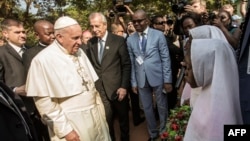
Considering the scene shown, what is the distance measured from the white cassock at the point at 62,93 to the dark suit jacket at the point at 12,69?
4.07 ft

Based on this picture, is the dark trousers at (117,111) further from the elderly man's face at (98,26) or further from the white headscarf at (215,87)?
the white headscarf at (215,87)

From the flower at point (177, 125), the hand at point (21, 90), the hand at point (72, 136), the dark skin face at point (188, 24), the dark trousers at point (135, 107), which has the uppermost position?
the dark skin face at point (188, 24)

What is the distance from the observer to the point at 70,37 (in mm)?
3744

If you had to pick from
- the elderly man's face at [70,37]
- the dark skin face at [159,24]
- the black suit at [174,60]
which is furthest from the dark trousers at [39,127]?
the dark skin face at [159,24]

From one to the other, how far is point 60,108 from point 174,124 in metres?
1.18

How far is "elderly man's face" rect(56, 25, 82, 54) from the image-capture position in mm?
3732

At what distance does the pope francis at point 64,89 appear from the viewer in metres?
3.60

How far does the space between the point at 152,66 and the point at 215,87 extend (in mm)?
3387

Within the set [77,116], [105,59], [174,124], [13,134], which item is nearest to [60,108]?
[77,116]

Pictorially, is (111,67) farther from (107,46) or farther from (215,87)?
(215,87)

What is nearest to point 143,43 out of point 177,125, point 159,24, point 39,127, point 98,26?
point 98,26

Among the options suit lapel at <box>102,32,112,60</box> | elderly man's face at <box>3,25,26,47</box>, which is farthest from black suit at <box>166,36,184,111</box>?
elderly man's face at <box>3,25,26,47</box>

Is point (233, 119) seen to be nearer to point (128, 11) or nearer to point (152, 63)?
point (152, 63)

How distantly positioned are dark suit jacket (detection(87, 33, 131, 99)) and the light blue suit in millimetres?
204
